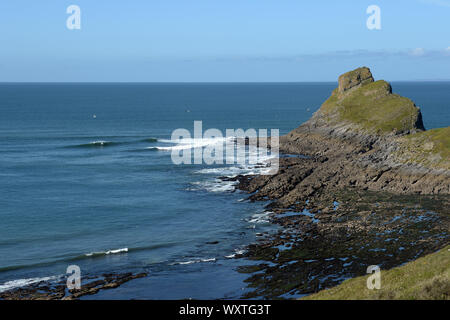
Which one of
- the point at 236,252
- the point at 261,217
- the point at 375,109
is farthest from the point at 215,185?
the point at 375,109

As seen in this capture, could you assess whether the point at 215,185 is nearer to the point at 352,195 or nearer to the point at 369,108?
the point at 352,195

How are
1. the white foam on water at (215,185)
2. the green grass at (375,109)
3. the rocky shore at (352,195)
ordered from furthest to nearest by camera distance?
the green grass at (375,109)
the white foam on water at (215,185)
the rocky shore at (352,195)

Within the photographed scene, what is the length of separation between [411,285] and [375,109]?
8837 centimetres

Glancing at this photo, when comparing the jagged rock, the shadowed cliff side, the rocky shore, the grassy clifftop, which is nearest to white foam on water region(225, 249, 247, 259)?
the rocky shore

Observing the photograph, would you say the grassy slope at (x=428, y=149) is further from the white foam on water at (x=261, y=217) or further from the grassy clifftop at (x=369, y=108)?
the white foam on water at (x=261, y=217)

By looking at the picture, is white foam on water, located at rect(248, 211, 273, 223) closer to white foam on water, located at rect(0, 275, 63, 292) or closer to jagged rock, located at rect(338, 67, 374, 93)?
white foam on water, located at rect(0, 275, 63, 292)

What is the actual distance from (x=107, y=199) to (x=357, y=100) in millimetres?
71526

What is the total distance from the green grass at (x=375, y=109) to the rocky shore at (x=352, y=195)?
0.24 m

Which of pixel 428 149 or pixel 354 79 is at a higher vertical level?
pixel 354 79

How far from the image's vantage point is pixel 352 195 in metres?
75.2

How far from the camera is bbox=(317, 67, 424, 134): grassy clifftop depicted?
105750mm

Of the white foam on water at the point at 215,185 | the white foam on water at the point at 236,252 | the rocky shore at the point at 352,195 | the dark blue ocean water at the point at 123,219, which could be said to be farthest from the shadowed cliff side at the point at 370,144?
the white foam on water at the point at 236,252

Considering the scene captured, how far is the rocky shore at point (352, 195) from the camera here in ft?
160
